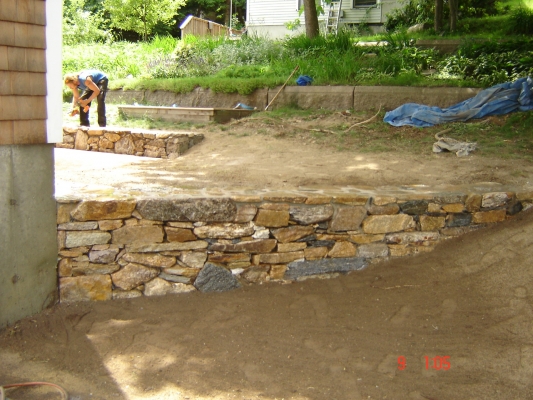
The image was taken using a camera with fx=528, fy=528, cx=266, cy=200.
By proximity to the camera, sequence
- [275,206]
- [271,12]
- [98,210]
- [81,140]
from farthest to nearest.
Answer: [271,12]
[81,140]
[275,206]
[98,210]

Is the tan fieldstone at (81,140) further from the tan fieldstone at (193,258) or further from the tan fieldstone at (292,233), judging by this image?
the tan fieldstone at (292,233)

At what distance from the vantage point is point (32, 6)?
3809 millimetres

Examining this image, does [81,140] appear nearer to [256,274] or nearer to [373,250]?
[256,274]

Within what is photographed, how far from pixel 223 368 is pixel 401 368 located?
1.22 m

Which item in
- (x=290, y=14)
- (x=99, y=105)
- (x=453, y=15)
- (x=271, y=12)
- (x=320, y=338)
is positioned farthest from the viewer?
(x=271, y=12)

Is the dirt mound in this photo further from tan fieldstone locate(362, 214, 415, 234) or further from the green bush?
the green bush

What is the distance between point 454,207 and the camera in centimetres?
487

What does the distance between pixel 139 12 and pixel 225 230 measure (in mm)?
15911

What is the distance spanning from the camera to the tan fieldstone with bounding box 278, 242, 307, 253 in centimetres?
451

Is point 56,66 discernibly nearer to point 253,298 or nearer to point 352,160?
point 253,298

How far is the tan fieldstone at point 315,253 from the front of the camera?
4594 millimetres

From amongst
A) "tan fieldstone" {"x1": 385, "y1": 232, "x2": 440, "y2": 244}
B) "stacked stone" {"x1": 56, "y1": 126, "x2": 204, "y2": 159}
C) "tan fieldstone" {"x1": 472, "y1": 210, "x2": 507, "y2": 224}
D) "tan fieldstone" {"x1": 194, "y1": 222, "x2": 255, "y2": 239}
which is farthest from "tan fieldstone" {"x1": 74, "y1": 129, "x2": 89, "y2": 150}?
"tan fieldstone" {"x1": 472, "y1": 210, "x2": 507, "y2": 224}
